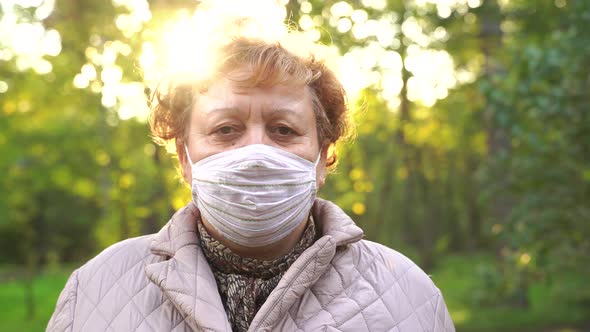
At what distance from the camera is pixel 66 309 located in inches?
101

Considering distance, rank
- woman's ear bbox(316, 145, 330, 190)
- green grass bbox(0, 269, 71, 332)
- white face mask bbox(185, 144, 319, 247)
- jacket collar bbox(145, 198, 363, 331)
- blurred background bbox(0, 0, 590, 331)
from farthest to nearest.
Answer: green grass bbox(0, 269, 71, 332) < blurred background bbox(0, 0, 590, 331) < woman's ear bbox(316, 145, 330, 190) < white face mask bbox(185, 144, 319, 247) < jacket collar bbox(145, 198, 363, 331)

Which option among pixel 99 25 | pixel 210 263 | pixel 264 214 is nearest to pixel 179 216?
pixel 210 263

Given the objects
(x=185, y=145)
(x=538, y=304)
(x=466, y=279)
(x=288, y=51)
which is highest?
(x=288, y=51)

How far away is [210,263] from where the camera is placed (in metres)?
2.67

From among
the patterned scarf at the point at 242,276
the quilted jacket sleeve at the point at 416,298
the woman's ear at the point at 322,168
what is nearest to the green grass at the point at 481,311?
the quilted jacket sleeve at the point at 416,298

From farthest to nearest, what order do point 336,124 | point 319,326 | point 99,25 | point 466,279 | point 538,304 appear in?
point 466,279 → point 538,304 → point 99,25 → point 336,124 → point 319,326

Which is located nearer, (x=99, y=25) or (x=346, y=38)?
(x=346, y=38)

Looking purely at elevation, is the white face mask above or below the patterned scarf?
above

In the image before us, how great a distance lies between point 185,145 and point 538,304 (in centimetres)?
1292

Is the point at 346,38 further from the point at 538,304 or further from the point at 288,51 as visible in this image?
the point at 538,304

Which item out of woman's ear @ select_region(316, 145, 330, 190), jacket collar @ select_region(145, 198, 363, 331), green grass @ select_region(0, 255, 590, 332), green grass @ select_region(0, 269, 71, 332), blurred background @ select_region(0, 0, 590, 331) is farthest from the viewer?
green grass @ select_region(0, 269, 71, 332)

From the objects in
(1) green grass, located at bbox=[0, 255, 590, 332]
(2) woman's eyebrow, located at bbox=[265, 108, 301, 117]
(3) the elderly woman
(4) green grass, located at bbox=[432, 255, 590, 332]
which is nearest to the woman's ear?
(3) the elderly woman

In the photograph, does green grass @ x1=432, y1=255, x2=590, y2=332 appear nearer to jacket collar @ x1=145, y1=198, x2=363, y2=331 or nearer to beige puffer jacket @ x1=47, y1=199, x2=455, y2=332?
beige puffer jacket @ x1=47, y1=199, x2=455, y2=332

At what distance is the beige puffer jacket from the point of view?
7.83ft
